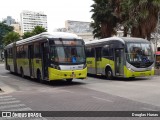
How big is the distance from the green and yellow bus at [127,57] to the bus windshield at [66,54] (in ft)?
11.2

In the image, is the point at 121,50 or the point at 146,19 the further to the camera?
the point at 146,19

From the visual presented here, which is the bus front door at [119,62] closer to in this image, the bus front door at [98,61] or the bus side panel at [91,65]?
the bus front door at [98,61]

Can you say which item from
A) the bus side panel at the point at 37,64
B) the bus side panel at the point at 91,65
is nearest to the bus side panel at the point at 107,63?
Answer: the bus side panel at the point at 91,65

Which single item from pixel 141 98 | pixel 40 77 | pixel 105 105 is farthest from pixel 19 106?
pixel 40 77

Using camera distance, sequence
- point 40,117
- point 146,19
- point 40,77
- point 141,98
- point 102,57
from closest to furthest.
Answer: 1. point 40,117
2. point 141,98
3. point 40,77
4. point 102,57
5. point 146,19

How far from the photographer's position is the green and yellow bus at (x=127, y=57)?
784 inches

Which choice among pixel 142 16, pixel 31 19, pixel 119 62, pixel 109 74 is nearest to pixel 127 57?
pixel 119 62

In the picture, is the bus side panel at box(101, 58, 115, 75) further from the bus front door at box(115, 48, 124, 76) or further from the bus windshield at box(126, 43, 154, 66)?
the bus windshield at box(126, 43, 154, 66)

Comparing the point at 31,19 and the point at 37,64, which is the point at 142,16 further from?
the point at 31,19

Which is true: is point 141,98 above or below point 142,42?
below

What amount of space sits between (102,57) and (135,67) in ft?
11.3

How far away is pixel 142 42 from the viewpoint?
20641 mm

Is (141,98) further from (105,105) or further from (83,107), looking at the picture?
(83,107)

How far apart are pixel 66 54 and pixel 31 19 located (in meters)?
165
